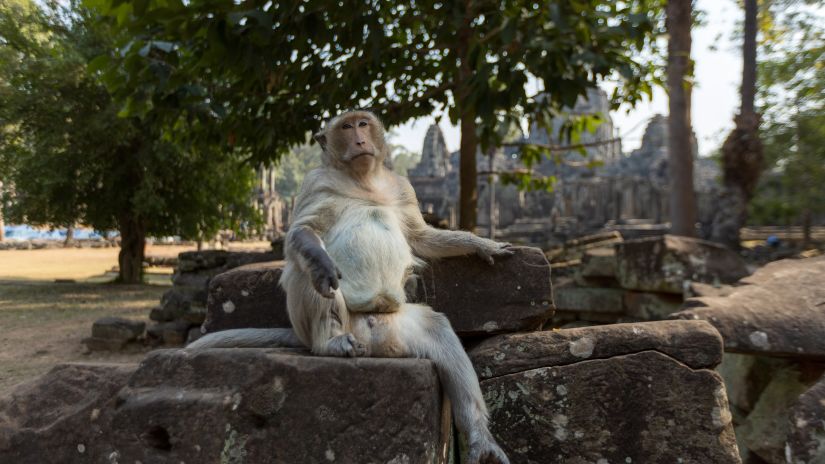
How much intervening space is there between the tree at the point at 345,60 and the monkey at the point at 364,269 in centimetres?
147

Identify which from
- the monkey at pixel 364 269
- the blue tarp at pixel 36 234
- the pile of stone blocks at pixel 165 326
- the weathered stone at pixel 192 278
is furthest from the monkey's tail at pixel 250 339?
the blue tarp at pixel 36 234

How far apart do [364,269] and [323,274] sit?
0.34 m

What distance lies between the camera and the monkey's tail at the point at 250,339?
9.60 ft

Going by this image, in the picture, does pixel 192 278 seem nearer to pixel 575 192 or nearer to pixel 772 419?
pixel 772 419

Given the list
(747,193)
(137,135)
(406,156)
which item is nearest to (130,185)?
(137,135)

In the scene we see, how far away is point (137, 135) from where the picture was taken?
46.4 feet

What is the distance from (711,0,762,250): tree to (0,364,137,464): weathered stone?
12186 millimetres

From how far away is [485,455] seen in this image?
2.52m

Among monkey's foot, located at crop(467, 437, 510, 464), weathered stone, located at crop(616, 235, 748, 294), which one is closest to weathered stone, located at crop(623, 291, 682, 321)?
weathered stone, located at crop(616, 235, 748, 294)

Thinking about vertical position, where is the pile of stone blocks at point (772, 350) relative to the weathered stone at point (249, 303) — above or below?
below

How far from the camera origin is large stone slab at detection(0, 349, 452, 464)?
7.80ft

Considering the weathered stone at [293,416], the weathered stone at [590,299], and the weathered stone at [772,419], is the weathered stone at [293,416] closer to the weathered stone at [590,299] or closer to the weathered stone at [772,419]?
the weathered stone at [772,419]

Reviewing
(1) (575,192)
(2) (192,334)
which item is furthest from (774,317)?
(1) (575,192)

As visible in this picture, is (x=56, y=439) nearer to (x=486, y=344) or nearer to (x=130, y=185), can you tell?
(x=486, y=344)
